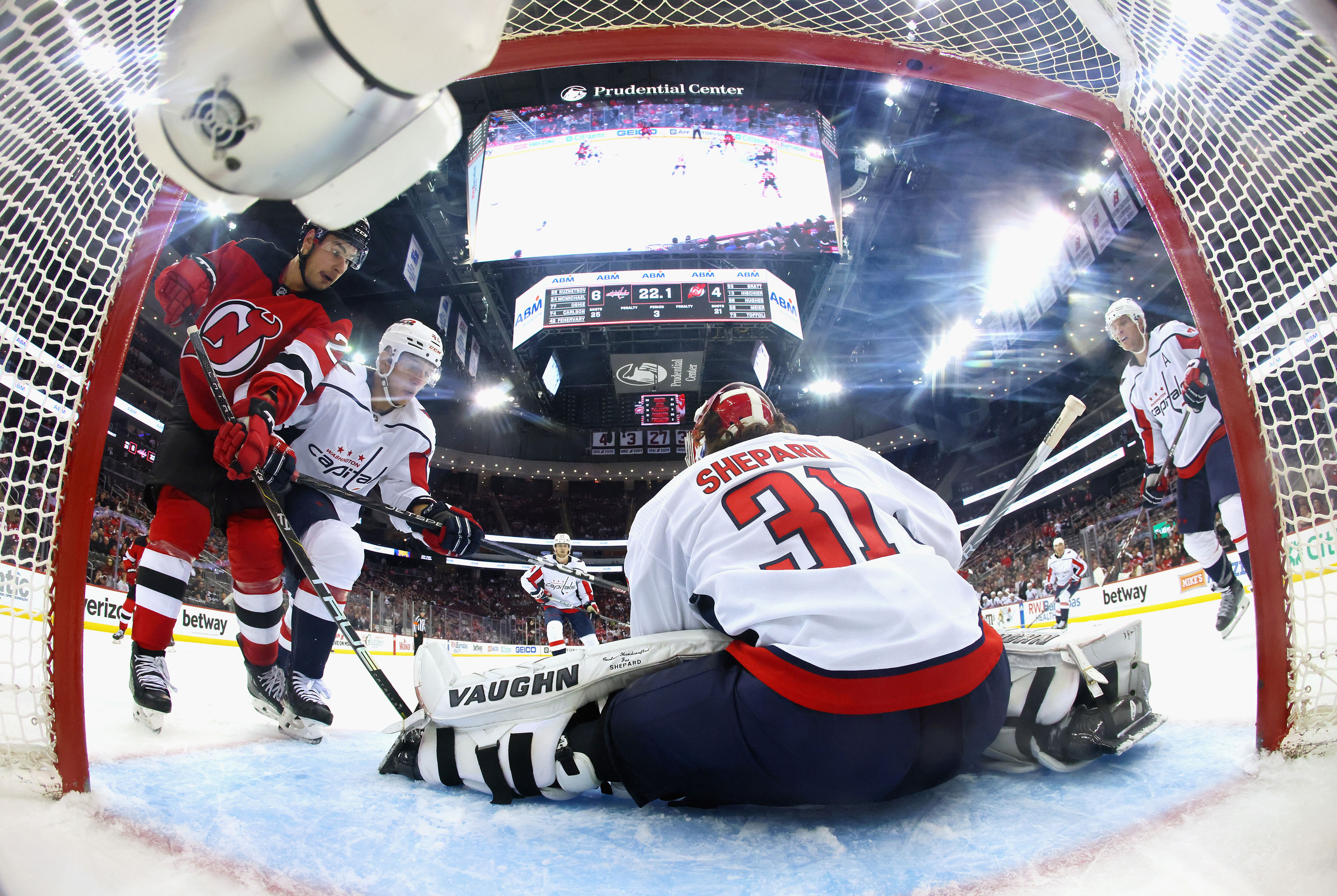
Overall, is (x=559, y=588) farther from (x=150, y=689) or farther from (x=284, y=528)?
(x=150, y=689)

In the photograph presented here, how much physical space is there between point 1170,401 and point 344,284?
27.7ft

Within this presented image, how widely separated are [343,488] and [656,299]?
4.52 metres

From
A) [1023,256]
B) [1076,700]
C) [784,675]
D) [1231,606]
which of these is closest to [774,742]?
[784,675]

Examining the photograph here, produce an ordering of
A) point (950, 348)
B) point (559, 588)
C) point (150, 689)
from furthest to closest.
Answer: point (950, 348) < point (559, 588) < point (150, 689)

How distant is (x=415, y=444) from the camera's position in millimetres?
2375

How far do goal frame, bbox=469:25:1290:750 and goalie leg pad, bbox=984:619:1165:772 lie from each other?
6.7 inches

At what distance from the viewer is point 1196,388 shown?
8.87ft

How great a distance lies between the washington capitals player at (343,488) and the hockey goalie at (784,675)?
2.52 ft

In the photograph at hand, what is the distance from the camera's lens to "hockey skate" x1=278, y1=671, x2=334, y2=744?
1715mm

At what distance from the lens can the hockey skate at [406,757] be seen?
1.25 metres

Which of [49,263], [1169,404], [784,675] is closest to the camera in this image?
[784,675]

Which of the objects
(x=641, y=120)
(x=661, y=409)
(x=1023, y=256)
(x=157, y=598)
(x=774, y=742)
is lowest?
(x=774, y=742)

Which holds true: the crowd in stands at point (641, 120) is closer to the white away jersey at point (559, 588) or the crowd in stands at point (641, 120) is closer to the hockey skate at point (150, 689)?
the white away jersey at point (559, 588)

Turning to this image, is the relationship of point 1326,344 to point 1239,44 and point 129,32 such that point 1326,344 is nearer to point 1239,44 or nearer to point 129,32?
A: point 1239,44
